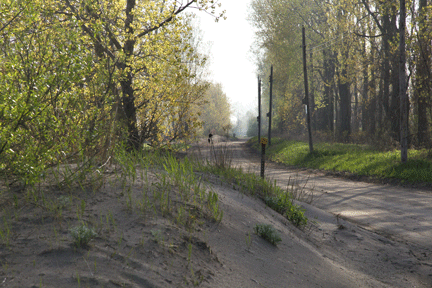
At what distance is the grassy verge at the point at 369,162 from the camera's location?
429 inches

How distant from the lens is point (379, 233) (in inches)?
226

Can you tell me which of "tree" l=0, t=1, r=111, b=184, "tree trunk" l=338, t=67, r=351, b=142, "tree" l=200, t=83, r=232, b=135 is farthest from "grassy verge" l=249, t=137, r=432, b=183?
"tree" l=200, t=83, r=232, b=135

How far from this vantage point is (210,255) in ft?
9.92

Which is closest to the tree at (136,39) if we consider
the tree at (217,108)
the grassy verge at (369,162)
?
the grassy verge at (369,162)

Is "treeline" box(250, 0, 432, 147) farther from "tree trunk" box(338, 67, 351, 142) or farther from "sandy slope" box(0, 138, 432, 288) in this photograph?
"sandy slope" box(0, 138, 432, 288)

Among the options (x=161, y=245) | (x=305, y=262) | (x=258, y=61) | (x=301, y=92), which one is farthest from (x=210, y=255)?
(x=258, y=61)

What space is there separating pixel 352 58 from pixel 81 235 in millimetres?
25608

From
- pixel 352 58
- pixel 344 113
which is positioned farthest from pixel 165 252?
pixel 352 58

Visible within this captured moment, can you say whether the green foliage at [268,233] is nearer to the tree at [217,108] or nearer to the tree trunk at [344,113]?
the tree trunk at [344,113]

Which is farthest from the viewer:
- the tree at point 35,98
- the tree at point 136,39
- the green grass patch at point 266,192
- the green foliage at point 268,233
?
the tree at point 136,39

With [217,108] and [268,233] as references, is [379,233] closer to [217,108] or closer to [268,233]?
[268,233]

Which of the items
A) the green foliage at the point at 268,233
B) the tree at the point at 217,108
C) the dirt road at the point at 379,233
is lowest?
the dirt road at the point at 379,233

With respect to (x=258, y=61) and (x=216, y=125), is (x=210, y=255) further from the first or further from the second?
(x=216, y=125)

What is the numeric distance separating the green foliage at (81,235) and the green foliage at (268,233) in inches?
81.5
